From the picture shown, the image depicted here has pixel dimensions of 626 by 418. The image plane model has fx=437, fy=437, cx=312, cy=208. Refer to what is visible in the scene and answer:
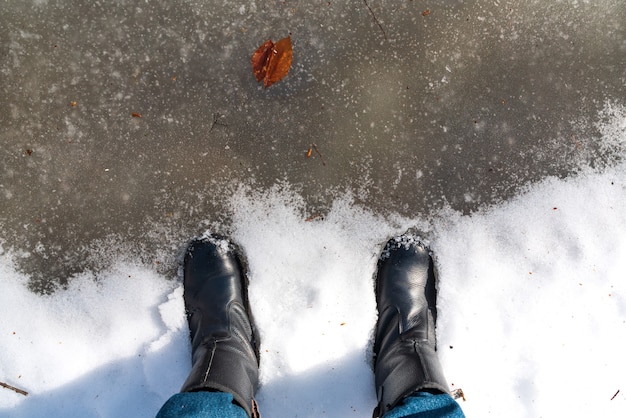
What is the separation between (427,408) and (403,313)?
0.43m

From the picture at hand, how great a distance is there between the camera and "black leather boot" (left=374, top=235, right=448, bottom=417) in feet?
5.51

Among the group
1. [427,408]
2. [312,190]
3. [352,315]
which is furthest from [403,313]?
[312,190]

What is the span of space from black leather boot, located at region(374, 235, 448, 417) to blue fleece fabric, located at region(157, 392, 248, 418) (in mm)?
569

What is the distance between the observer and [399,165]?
188cm

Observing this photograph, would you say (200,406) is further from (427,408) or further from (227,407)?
(427,408)

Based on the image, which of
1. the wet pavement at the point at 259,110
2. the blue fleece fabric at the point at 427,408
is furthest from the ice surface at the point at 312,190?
the blue fleece fabric at the point at 427,408

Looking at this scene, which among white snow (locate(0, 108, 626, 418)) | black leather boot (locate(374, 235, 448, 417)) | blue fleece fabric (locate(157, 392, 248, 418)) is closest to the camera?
blue fleece fabric (locate(157, 392, 248, 418))

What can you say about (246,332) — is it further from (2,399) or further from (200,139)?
(2,399)

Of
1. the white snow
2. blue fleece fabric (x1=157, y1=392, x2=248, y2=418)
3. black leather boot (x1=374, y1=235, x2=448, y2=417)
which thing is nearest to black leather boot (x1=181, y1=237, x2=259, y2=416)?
the white snow

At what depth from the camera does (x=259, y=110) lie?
6.09ft

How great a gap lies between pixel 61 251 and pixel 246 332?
859 mm

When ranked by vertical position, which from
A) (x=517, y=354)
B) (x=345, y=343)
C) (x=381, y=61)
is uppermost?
(x=381, y=61)

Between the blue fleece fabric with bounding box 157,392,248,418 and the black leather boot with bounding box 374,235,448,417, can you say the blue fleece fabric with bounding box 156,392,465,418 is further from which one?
the black leather boot with bounding box 374,235,448,417

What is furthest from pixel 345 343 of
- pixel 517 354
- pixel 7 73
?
pixel 7 73
